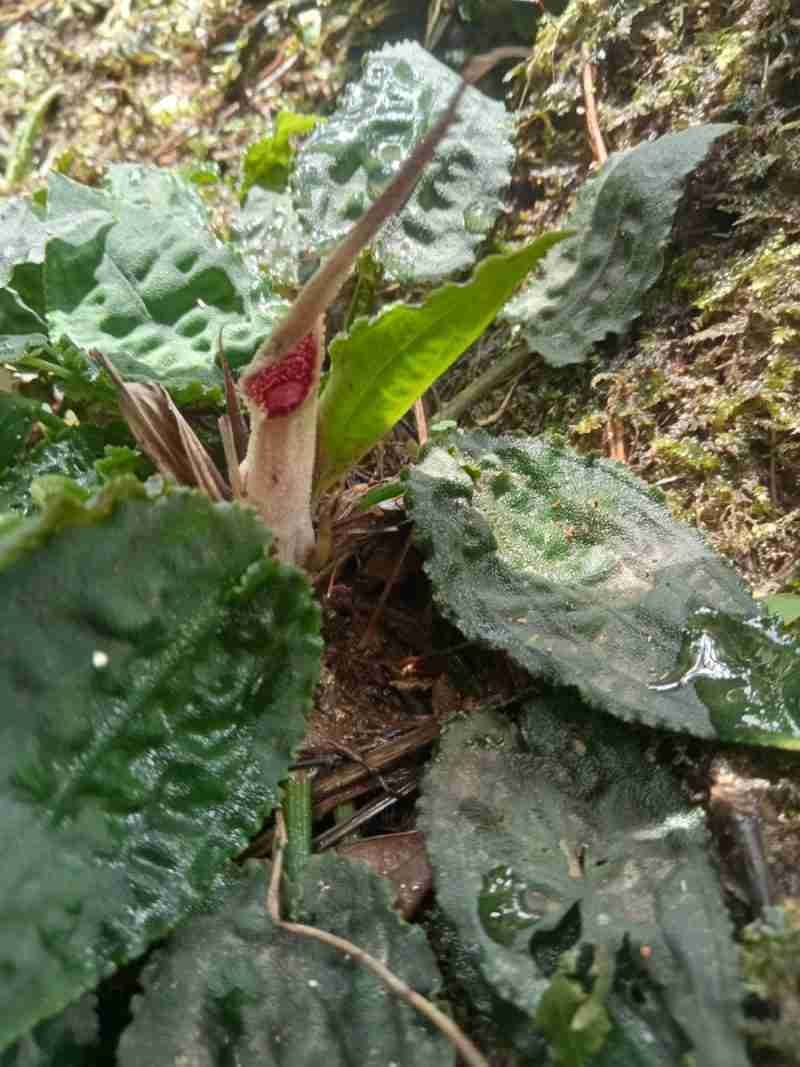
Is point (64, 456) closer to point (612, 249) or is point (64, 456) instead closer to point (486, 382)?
point (486, 382)

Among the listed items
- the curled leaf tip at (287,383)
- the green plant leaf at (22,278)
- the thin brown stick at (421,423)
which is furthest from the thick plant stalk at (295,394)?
the green plant leaf at (22,278)

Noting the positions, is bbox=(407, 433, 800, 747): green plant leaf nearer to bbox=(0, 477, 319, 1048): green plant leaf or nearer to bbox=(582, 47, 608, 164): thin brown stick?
bbox=(0, 477, 319, 1048): green plant leaf

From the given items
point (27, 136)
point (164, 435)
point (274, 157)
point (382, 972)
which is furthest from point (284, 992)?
point (27, 136)

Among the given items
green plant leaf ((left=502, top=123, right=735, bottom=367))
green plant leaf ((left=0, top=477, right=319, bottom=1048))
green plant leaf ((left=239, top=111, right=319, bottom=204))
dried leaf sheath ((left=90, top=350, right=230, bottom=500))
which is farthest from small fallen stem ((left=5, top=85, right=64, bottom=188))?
green plant leaf ((left=0, top=477, right=319, bottom=1048))

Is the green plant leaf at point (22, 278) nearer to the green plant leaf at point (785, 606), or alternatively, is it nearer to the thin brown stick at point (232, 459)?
the thin brown stick at point (232, 459)

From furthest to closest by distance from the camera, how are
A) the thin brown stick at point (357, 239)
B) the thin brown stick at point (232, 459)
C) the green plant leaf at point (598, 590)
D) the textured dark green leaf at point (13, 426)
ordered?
the textured dark green leaf at point (13, 426)
the thin brown stick at point (232, 459)
the green plant leaf at point (598, 590)
the thin brown stick at point (357, 239)

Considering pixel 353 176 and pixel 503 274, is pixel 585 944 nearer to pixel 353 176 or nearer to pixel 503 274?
pixel 503 274

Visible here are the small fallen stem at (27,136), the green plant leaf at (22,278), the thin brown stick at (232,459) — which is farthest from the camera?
the small fallen stem at (27,136)
